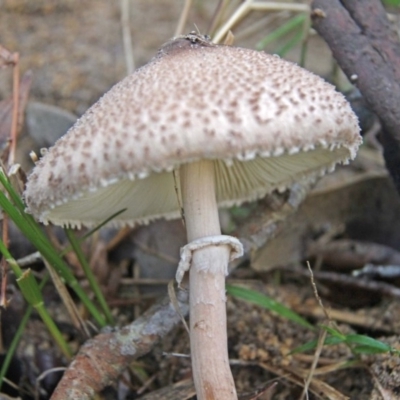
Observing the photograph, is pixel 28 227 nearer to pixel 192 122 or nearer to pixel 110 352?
pixel 110 352

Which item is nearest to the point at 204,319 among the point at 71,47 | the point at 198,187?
the point at 198,187

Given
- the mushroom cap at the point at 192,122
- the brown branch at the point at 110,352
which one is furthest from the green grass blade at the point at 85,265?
the mushroom cap at the point at 192,122

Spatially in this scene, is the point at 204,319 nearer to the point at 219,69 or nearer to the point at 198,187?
the point at 198,187

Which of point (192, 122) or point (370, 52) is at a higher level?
point (370, 52)

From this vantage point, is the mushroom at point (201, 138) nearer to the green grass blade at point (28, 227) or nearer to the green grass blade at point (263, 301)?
the green grass blade at point (28, 227)

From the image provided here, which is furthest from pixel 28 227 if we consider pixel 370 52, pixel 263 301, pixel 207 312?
pixel 370 52

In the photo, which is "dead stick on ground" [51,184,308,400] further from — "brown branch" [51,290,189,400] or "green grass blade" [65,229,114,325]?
"green grass blade" [65,229,114,325]
